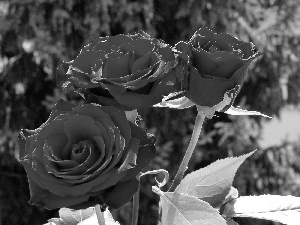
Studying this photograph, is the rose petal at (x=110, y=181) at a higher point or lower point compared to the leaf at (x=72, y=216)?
higher

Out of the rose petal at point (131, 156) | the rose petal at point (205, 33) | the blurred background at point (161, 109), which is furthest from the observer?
the blurred background at point (161, 109)

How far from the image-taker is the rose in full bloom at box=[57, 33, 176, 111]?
2.03ft

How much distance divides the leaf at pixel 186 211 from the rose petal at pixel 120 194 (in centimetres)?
8

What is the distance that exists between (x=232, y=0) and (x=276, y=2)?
274 mm

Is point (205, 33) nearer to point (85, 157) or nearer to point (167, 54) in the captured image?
point (167, 54)

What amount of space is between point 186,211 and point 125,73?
147 mm

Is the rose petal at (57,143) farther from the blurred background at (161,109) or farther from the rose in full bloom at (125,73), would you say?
the blurred background at (161,109)

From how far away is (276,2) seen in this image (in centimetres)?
273

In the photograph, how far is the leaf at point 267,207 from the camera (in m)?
0.72

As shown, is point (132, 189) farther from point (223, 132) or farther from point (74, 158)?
point (223, 132)

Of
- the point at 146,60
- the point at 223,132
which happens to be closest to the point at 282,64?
the point at 223,132

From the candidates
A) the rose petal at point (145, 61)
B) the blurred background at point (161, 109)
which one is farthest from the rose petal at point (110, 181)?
the blurred background at point (161, 109)

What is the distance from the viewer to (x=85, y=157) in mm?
601

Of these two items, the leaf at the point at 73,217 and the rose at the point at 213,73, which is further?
the leaf at the point at 73,217
